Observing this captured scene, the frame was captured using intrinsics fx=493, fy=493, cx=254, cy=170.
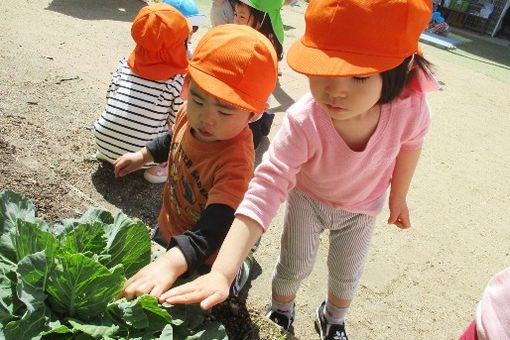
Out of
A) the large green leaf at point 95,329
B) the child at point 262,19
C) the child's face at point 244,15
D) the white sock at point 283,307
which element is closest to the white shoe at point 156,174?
the child at point 262,19

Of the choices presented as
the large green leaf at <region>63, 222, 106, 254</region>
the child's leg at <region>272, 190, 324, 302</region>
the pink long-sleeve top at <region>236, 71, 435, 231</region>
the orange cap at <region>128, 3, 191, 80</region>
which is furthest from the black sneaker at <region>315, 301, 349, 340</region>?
the orange cap at <region>128, 3, 191, 80</region>

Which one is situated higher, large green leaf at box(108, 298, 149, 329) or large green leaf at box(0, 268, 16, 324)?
large green leaf at box(108, 298, 149, 329)

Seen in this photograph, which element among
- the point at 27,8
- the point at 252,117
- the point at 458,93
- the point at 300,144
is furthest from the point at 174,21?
the point at 458,93

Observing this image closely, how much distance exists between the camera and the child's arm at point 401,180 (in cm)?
174

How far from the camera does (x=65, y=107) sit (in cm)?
349

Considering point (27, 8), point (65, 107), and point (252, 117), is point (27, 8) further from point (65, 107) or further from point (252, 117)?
point (252, 117)

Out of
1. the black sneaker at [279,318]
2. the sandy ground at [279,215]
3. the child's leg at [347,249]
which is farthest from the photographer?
the sandy ground at [279,215]

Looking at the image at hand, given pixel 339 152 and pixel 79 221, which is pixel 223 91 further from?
pixel 79 221

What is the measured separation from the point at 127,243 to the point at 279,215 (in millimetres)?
1647

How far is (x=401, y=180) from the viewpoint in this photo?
179 cm

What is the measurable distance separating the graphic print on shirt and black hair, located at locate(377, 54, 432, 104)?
67 cm

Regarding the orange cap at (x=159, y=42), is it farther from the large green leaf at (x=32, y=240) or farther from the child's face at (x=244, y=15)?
the large green leaf at (x=32, y=240)

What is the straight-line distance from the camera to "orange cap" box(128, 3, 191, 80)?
2629 millimetres

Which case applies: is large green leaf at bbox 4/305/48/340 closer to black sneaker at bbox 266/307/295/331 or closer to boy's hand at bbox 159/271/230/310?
boy's hand at bbox 159/271/230/310
